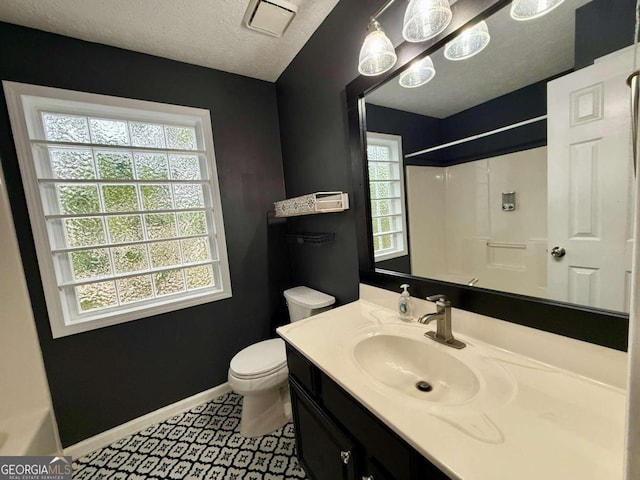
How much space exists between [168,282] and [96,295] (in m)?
0.40

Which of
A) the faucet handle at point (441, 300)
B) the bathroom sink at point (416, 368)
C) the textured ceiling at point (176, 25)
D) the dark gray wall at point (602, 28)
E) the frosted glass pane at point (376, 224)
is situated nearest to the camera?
the dark gray wall at point (602, 28)

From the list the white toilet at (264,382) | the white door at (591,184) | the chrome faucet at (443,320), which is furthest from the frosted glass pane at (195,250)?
the white door at (591,184)

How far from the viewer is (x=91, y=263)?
1.58 meters

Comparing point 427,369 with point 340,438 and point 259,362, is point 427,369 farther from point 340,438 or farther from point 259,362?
point 259,362

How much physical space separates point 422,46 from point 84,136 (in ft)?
6.30

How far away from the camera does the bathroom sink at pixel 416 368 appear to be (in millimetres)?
831

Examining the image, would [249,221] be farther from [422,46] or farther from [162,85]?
[422,46]

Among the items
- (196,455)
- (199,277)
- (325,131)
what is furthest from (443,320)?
(199,277)

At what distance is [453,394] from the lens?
2.73 ft

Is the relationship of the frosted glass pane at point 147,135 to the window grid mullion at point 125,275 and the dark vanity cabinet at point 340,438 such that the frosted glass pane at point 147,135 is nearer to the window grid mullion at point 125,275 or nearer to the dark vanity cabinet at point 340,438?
the window grid mullion at point 125,275

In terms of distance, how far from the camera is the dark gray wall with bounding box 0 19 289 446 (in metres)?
1.38

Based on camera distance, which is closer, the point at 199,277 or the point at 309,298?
the point at 309,298

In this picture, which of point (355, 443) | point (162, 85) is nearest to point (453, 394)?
point (355, 443)

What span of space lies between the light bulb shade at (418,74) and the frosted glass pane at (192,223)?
5.20ft
